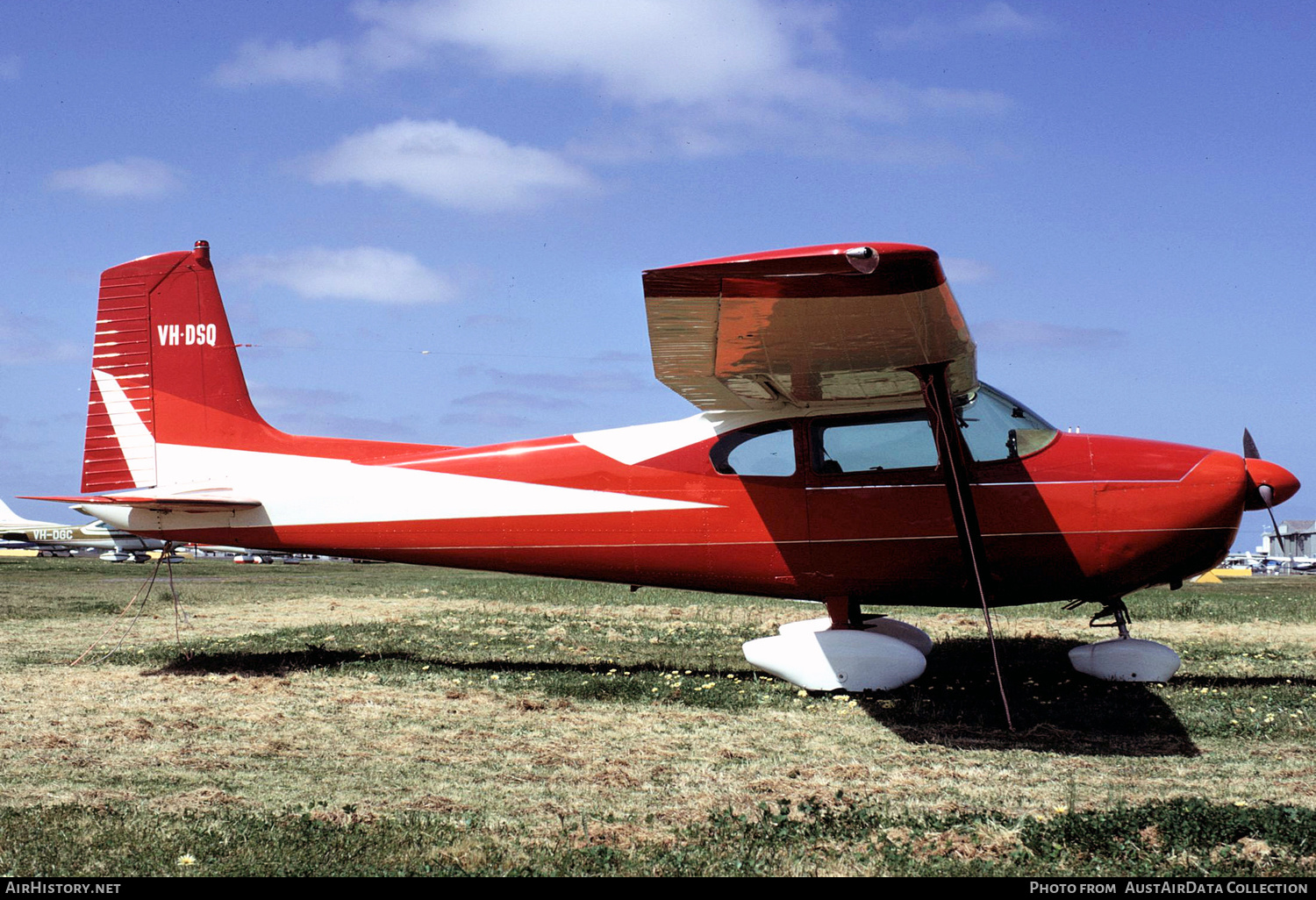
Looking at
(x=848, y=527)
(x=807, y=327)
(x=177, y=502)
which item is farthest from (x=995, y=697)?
(x=177, y=502)

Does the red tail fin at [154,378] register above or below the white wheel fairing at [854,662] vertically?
above

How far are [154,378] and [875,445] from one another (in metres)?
6.56

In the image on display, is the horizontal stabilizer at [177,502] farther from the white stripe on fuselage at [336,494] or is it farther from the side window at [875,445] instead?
the side window at [875,445]

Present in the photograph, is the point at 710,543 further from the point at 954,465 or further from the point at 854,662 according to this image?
the point at 954,465

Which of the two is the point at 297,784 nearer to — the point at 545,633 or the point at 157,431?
the point at 157,431

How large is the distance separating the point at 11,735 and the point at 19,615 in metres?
8.63

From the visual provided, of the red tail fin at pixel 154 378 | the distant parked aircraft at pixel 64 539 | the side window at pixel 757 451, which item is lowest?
the distant parked aircraft at pixel 64 539

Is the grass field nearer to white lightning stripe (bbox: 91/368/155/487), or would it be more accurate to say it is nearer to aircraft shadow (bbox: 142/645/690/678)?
aircraft shadow (bbox: 142/645/690/678)

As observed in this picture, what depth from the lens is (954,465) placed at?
723 centimetres

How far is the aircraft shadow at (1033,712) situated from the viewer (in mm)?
6180

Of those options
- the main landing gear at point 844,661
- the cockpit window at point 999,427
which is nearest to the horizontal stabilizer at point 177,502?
the main landing gear at point 844,661

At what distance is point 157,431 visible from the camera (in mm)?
9172

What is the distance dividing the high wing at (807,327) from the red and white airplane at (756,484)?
34mm

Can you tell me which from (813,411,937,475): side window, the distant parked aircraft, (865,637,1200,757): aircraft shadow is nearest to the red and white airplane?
(813,411,937,475): side window
